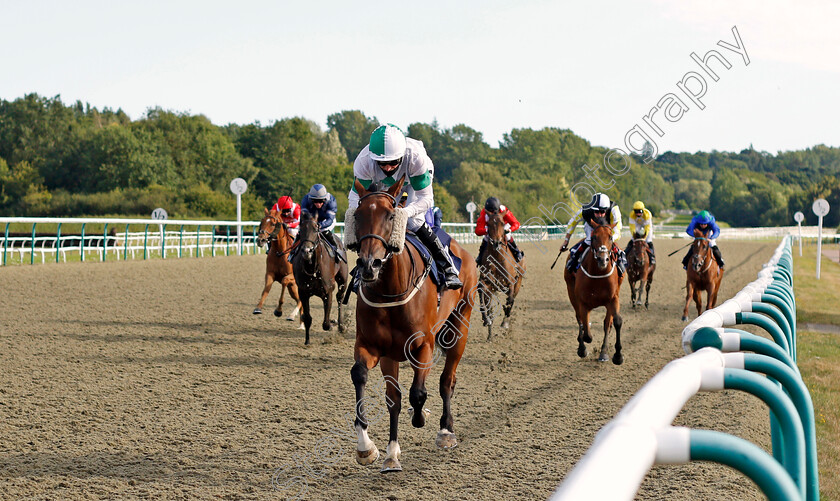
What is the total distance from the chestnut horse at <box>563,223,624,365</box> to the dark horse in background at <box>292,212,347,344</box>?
10.3ft

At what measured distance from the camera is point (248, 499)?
12.9 ft

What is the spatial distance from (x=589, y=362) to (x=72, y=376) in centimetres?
549

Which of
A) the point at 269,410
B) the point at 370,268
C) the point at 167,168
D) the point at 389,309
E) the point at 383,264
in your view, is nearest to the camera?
the point at 370,268

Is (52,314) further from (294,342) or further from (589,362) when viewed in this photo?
(589,362)

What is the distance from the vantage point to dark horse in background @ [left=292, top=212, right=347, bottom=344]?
8742 millimetres

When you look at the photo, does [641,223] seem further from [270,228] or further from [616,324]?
[270,228]

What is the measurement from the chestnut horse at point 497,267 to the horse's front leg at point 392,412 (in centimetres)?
555

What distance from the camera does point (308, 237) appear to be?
28.7ft

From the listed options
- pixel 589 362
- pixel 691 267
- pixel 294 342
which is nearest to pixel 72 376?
pixel 294 342

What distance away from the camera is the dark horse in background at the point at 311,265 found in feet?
28.7

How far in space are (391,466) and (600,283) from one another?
4.46 metres

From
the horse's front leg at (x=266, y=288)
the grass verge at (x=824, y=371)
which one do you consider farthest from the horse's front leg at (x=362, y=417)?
the horse's front leg at (x=266, y=288)

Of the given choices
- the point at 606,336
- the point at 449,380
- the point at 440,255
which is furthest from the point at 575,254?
the point at 440,255

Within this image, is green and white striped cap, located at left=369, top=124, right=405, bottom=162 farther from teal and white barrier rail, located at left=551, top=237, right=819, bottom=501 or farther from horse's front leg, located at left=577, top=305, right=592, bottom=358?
horse's front leg, located at left=577, top=305, right=592, bottom=358
